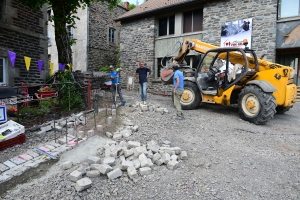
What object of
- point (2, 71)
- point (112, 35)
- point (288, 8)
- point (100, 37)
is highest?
point (112, 35)

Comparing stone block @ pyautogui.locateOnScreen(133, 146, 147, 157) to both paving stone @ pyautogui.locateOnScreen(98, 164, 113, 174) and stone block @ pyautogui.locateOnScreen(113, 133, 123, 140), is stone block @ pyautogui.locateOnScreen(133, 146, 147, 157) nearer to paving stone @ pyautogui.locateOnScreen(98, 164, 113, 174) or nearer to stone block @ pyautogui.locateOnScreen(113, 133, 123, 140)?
paving stone @ pyautogui.locateOnScreen(98, 164, 113, 174)

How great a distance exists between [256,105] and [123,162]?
4177mm

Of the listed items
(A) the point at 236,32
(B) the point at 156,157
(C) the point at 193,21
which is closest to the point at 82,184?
(B) the point at 156,157

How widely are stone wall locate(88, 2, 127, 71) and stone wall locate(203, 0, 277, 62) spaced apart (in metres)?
8.22

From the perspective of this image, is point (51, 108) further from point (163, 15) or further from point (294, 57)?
point (294, 57)

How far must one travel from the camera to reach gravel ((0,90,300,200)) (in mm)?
2729

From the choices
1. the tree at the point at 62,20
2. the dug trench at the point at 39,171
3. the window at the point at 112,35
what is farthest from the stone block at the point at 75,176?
the window at the point at 112,35

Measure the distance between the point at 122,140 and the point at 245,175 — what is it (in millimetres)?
2397

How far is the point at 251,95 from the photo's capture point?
5.88 meters

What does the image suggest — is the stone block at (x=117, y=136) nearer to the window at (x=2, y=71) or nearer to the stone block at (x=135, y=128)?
the stone block at (x=135, y=128)

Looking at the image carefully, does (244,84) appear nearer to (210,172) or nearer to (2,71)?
(210,172)

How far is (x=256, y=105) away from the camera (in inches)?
225

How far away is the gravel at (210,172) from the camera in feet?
8.95

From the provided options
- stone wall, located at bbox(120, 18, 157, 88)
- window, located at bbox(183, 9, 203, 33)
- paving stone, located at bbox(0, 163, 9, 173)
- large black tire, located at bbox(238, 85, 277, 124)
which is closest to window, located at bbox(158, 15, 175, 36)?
stone wall, located at bbox(120, 18, 157, 88)
